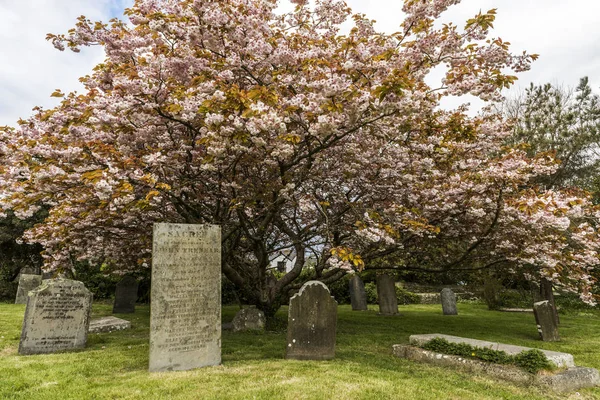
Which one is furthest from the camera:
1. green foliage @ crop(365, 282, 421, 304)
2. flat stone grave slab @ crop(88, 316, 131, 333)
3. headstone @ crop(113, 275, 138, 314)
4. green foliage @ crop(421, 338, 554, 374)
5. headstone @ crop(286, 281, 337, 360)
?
green foliage @ crop(365, 282, 421, 304)

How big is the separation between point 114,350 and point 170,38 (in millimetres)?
6270

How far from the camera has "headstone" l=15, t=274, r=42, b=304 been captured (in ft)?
57.3

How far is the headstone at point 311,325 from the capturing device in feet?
22.6

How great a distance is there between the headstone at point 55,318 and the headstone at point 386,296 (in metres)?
11.6

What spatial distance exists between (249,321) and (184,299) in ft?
13.7

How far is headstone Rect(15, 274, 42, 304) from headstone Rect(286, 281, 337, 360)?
1621 cm

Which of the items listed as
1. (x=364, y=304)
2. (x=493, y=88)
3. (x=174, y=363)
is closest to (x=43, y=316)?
(x=174, y=363)

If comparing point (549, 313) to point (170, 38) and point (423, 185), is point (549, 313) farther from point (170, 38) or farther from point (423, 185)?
point (170, 38)

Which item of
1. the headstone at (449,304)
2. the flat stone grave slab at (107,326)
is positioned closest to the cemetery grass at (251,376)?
the flat stone grave slab at (107,326)

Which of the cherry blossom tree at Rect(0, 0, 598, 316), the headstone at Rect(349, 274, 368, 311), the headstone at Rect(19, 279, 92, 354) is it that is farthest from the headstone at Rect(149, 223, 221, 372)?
the headstone at Rect(349, 274, 368, 311)

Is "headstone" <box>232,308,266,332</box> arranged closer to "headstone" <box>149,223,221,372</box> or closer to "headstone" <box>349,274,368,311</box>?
"headstone" <box>149,223,221,372</box>

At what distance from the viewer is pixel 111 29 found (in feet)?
27.3

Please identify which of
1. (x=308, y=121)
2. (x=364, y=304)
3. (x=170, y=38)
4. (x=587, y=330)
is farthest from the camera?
(x=364, y=304)

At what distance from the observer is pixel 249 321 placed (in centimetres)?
1022
